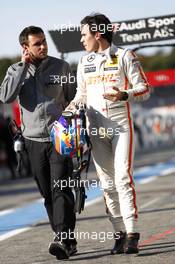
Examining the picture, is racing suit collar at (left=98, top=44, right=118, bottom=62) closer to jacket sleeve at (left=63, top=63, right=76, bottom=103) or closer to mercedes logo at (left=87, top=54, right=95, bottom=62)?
mercedes logo at (left=87, top=54, right=95, bottom=62)

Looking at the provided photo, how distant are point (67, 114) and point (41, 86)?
17.4 inches

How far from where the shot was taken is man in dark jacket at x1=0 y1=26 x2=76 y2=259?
773 centimetres

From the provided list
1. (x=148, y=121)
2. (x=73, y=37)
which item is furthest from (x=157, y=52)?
(x=73, y=37)

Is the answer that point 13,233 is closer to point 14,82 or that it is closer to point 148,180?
point 14,82

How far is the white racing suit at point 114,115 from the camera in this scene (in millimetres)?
7590

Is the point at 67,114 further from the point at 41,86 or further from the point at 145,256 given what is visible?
the point at 145,256

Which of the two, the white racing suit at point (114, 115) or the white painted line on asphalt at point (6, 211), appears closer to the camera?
the white racing suit at point (114, 115)

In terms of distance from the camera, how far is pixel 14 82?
25.3 feet

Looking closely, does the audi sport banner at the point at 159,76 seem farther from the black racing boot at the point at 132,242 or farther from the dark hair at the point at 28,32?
the black racing boot at the point at 132,242

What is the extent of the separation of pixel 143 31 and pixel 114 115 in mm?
5237

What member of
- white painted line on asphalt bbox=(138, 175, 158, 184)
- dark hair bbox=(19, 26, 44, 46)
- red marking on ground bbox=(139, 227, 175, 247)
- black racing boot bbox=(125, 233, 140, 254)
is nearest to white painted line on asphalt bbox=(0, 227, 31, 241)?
red marking on ground bbox=(139, 227, 175, 247)

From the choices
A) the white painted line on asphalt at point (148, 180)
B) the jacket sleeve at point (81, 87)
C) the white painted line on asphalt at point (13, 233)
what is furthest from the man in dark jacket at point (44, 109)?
the white painted line on asphalt at point (148, 180)

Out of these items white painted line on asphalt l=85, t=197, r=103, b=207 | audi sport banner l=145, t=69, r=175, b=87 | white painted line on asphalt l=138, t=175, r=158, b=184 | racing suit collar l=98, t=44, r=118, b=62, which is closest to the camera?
racing suit collar l=98, t=44, r=118, b=62

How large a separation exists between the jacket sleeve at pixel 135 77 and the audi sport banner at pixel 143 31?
4.92 meters
